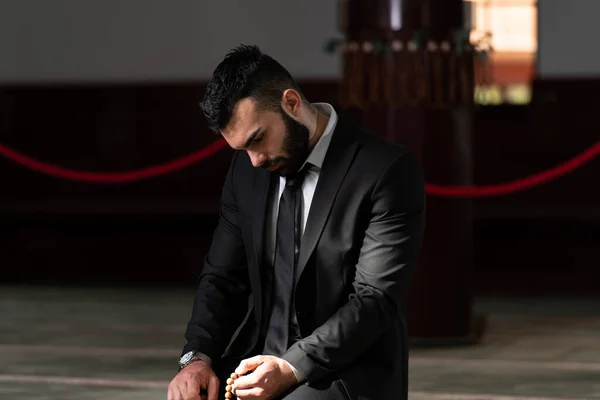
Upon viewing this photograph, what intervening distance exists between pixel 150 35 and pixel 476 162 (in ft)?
7.96

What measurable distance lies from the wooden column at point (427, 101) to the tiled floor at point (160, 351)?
11.0 inches

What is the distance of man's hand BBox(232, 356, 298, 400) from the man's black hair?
483 millimetres

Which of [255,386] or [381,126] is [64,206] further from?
[255,386]

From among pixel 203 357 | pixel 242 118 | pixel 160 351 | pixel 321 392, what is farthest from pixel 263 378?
pixel 160 351

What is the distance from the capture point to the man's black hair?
2.86 meters

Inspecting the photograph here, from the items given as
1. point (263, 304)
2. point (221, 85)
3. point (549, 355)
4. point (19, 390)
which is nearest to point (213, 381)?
point (263, 304)

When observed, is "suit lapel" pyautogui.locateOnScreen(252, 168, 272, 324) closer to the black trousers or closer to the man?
the man

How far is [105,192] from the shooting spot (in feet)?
31.5

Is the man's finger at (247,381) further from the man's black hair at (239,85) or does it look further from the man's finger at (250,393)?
the man's black hair at (239,85)

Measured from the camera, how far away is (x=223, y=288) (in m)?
3.20

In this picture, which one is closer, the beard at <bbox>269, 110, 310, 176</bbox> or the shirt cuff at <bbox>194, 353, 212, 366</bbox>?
the beard at <bbox>269, 110, 310, 176</bbox>

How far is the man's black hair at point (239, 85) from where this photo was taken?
286cm

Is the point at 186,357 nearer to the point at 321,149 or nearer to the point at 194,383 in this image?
the point at 194,383

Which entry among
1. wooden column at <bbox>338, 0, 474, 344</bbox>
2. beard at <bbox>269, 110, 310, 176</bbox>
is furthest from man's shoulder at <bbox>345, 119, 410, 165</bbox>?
wooden column at <bbox>338, 0, 474, 344</bbox>
